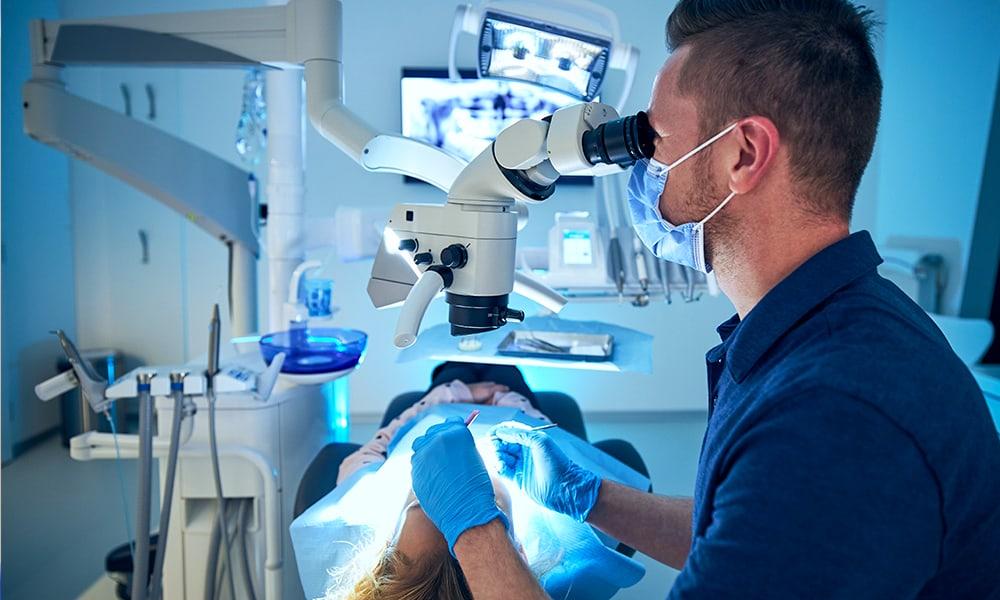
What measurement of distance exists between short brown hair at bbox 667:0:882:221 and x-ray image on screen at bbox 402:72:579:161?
277 cm

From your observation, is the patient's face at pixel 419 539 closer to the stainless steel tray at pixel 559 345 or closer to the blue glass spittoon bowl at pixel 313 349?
the blue glass spittoon bowl at pixel 313 349

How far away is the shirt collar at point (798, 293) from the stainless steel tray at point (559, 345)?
1244 mm

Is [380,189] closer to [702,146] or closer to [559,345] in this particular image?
[559,345]

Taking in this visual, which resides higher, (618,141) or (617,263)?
(618,141)

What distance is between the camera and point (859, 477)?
24.0 inches

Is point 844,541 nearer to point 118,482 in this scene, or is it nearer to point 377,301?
point 377,301

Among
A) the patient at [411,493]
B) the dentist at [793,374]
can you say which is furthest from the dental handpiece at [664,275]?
the dentist at [793,374]

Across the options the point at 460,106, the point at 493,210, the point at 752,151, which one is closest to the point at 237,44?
the point at 493,210

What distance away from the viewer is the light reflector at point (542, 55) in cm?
139

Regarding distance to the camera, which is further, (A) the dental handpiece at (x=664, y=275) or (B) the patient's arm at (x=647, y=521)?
(A) the dental handpiece at (x=664, y=275)

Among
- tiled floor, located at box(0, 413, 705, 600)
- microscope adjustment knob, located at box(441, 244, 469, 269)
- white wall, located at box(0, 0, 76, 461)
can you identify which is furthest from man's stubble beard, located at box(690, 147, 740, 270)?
white wall, located at box(0, 0, 76, 461)

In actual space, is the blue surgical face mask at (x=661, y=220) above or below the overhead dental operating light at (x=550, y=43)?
below

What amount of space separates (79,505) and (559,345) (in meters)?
2.17

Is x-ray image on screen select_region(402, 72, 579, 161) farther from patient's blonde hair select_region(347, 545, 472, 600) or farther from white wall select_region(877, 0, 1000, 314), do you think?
patient's blonde hair select_region(347, 545, 472, 600)
